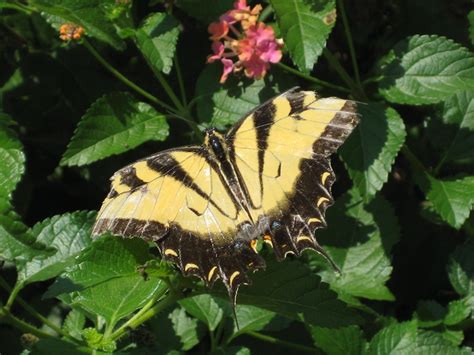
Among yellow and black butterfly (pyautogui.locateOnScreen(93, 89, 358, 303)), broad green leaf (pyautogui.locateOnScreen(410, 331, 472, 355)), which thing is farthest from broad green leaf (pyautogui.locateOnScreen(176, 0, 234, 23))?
broad green leaf (pyautogui.locateOnScreen(410, 331, 472, 355))

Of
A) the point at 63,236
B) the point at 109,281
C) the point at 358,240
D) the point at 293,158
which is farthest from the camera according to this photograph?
the point at 358,240

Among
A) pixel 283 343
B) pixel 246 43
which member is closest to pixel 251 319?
pixel 283 343

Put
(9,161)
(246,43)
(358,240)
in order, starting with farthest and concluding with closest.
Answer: (358,240), (246,43), (9,161)

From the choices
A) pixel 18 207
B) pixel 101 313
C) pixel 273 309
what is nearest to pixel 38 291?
pixel 18 207

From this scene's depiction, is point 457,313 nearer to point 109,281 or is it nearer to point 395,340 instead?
point 395,340

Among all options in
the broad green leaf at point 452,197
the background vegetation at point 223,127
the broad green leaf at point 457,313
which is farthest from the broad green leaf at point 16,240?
the broad green leaf at point 457,313
